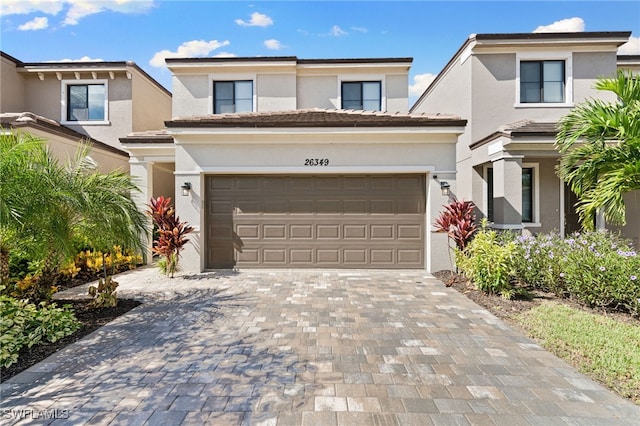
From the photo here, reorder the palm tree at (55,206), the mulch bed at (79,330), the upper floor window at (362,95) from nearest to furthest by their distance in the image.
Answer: the mulch bed at (79,330) → the palm tree at (55,206) → the upper floor window at (362,95)

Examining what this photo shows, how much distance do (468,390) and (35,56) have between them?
60.3 feet

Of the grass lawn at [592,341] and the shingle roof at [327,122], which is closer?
the grass lawn at [592,341]

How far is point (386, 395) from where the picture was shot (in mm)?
3170

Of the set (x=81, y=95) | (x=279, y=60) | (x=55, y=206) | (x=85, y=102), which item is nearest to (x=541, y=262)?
(x=55, y=206)

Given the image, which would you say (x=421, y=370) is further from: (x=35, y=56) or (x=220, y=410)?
(x=35, y=56)

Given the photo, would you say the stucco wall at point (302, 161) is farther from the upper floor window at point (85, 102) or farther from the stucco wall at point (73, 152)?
the upper floor window at point (85, 102)

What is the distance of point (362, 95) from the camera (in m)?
12.8

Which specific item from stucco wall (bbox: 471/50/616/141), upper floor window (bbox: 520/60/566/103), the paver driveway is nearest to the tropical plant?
the paver driveway


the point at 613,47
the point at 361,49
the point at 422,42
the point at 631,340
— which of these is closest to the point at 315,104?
the point at 361,49

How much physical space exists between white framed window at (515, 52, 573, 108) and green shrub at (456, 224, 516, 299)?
6827 mm

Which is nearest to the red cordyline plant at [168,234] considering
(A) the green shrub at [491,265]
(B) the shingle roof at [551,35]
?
(A) the green shrub at [491,265]

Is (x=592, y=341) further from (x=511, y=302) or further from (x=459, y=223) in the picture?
(x=459, y=223)

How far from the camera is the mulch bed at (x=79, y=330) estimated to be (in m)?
3.73

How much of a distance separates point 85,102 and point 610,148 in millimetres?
17321
